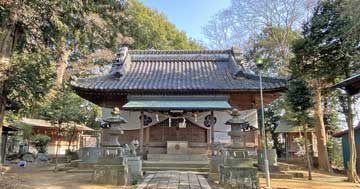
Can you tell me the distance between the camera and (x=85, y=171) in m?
10.8

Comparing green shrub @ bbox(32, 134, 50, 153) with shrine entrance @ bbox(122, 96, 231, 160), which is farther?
green shrub @ bbox(32, 134, 50, 153)

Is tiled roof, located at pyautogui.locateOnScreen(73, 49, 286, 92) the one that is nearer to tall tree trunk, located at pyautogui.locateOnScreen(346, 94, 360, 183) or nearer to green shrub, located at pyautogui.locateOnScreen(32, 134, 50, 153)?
tall tree trunk, located at pyautogui.locateOnScreen(346, 94, 360, 183)

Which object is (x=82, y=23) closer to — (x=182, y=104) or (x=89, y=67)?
(x=182, y=104)

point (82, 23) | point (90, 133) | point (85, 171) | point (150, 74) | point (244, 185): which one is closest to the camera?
point (244, 185)

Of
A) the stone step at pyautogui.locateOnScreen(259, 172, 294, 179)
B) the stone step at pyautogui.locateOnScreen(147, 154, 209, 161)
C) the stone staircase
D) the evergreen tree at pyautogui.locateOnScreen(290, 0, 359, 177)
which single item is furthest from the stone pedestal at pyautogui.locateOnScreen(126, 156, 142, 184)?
the evergreen tree at pyautogui.locateOnScreen(290, 0, 359, 177)

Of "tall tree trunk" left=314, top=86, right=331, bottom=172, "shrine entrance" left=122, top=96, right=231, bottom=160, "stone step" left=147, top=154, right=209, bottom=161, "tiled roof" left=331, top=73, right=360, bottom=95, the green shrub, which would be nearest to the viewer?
"tiled roof" left=331, top=73, right=360, bottom=95

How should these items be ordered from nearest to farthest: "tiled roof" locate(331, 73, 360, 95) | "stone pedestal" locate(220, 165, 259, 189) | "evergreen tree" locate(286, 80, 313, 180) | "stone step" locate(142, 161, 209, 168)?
"tiled roof" locate(331, 73, 360, 95), "stone pedestal" locate(220, 165, 259, 189), "stone step" locate(142, 161, 209, 168), "evergreen tree" locate(286, 80, 313, 180)

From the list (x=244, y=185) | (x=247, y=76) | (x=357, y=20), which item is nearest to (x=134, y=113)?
(x=247, y=76)

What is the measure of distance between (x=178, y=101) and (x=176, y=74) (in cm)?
241

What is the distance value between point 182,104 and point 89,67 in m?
12.3

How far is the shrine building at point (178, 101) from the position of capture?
479 inches

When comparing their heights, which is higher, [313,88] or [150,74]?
[150,74]

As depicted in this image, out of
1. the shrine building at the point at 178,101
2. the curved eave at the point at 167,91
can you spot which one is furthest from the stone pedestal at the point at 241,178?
the curved eave at the point at 167,91

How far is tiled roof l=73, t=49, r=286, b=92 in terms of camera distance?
12297 millimetres
